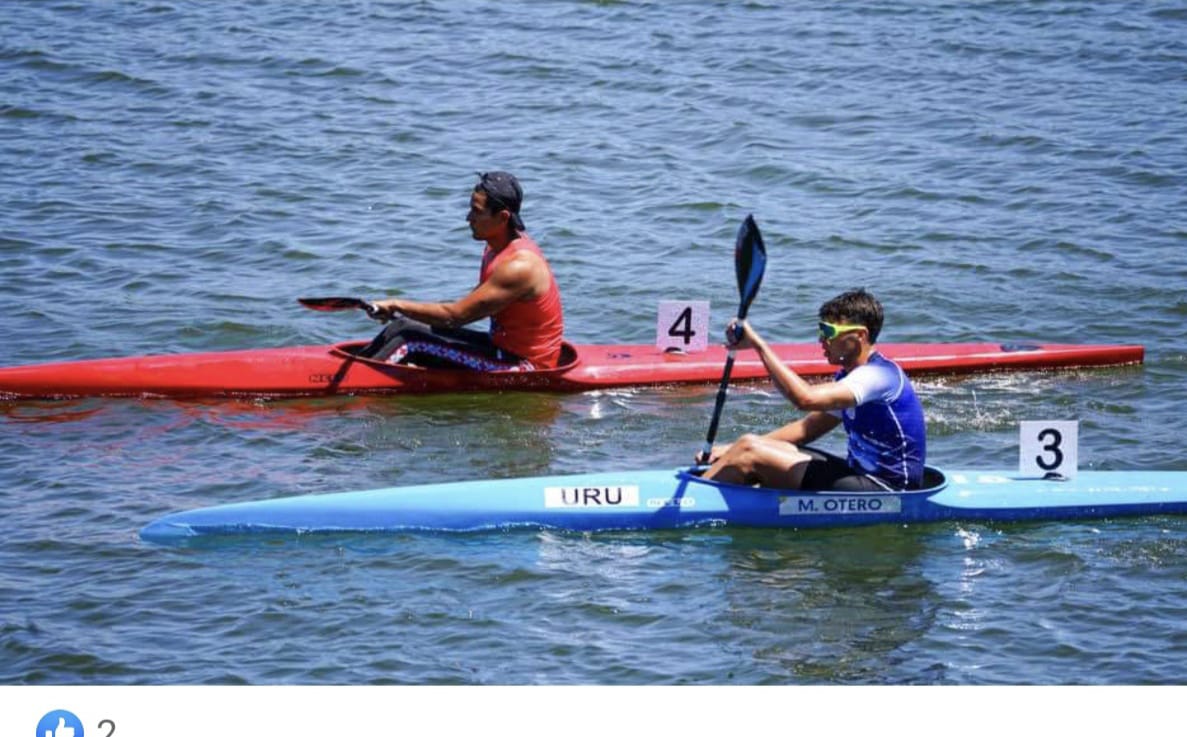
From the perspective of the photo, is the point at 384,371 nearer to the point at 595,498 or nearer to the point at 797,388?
the point at 595,498

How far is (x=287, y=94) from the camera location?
16.3 metres

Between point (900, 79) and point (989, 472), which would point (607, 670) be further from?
point (900, 79)

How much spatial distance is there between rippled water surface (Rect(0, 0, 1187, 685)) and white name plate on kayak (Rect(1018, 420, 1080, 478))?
0.97ft

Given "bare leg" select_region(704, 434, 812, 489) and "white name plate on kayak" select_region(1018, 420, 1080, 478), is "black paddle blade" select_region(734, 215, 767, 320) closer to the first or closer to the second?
"bare leg" select_region(704, 434, 812, 489)

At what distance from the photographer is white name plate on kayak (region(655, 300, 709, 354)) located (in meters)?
10.0

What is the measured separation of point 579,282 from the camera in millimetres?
12227

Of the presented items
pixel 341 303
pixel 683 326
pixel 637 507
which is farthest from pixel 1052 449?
pixel 341 303

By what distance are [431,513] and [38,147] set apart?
854cm

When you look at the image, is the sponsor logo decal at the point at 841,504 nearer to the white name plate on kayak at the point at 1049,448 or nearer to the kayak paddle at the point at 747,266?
the kayak paddle at the point at 747,266

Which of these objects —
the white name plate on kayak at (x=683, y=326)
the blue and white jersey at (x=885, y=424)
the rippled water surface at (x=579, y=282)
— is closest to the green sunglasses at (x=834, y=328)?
the blue and white jersey at (x=885, y=424)

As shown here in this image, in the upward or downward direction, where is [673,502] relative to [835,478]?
downward

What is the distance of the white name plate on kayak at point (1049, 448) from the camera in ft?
25.7

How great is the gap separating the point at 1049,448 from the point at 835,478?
1.05 m
